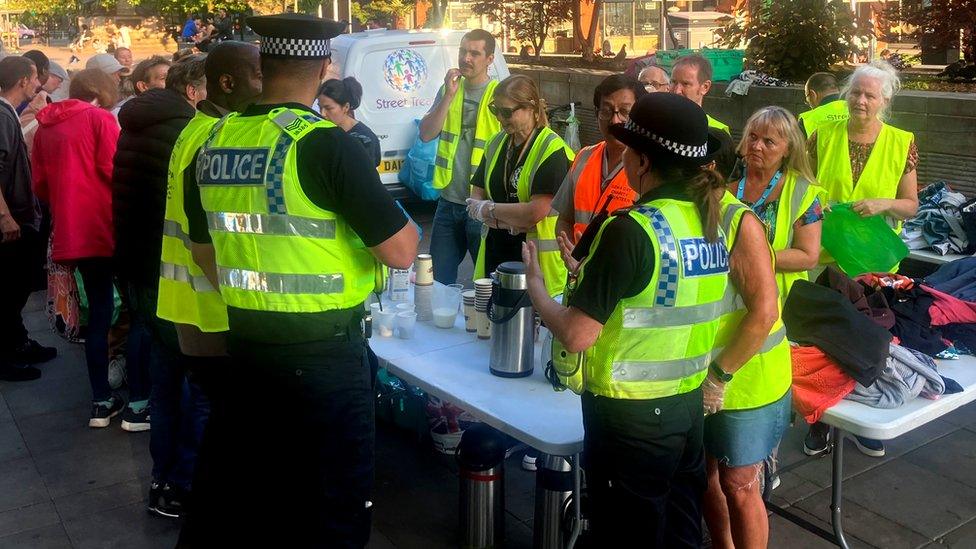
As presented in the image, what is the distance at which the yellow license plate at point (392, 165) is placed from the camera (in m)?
9.88

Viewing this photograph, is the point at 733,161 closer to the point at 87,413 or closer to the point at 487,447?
the point at 487,447

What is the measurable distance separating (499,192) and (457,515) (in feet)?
5.28

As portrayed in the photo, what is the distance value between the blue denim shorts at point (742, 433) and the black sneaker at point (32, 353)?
4991mm

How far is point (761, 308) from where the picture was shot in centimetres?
300

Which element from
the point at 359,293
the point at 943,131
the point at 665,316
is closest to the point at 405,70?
the point at 943,131

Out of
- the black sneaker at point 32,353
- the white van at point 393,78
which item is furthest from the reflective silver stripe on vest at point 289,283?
the white van at point 393,78

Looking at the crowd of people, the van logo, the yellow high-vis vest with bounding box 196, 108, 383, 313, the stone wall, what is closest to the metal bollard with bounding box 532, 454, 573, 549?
the crowd of people

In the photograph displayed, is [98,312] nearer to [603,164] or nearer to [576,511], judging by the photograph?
[603,164]

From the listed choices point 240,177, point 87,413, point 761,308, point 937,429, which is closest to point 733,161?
point 761,308

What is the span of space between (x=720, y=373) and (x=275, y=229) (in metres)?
1.43

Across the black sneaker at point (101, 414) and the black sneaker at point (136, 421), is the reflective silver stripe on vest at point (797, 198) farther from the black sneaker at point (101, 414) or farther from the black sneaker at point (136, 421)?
the black sneaker at point (101, 414)

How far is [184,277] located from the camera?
3.62 meters

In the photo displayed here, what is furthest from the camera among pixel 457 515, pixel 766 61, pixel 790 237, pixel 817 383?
pixel 766 61

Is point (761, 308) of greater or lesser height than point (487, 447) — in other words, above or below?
above
